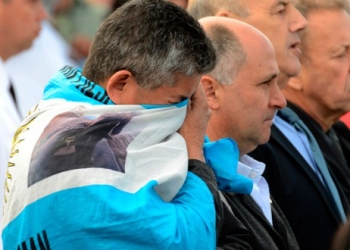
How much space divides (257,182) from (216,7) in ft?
3.94

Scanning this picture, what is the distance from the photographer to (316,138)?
220 inches

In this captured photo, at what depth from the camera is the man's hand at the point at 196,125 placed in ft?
11.3

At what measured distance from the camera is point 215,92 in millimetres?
4125

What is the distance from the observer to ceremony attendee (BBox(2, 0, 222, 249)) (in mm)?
3125

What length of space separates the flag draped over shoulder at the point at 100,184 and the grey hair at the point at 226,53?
0.80 metres

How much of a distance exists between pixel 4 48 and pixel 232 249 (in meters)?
2.74

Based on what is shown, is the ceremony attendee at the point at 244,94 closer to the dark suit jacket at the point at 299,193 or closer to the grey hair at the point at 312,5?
the dark suit jacket at the point at 299,193

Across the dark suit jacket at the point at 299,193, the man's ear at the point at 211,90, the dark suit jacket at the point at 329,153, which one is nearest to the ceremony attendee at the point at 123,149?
the man's ear at the point at 211,90

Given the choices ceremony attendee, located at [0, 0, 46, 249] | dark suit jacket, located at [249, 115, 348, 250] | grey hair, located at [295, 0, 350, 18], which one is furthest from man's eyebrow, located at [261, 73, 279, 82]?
ceremony attendee, located at [0, 0, 46, 249]

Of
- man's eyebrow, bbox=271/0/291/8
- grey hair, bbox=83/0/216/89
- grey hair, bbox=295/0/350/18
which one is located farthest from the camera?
grey hair, bbox=295/0/350/18

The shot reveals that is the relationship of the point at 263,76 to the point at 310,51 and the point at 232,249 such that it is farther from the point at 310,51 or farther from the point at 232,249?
the point at 310,51

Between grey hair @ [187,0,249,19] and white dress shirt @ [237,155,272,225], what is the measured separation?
41.4 inches

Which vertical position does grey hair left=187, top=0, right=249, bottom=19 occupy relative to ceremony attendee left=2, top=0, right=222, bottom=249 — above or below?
below

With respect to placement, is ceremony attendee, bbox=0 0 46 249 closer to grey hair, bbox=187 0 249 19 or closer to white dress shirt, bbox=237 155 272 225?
grey hair, bbox=187 0 249 19
